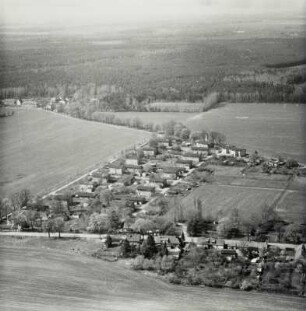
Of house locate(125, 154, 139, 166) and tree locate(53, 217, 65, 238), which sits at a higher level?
house locate(125, 154, 139, 166)

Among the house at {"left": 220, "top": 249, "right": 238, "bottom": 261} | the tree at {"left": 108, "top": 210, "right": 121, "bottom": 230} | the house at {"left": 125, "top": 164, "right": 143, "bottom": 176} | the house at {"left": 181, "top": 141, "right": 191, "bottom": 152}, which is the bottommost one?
the house at {"left": 220, "top": 249, "right": 238, "bottom": 261}

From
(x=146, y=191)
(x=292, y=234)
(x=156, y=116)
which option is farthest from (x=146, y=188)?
(x=292, y=234)

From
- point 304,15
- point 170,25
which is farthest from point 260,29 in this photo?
point 170,25

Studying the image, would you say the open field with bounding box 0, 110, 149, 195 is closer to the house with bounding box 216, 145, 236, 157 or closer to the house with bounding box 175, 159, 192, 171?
the house with bounding box 175, 159, 192, 171

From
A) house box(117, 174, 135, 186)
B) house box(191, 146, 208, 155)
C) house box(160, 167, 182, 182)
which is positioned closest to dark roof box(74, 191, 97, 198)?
house box(117, 174, 135, 186)

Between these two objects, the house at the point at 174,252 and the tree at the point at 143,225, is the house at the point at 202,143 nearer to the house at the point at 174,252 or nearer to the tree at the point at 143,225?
the tree at the point at 143,225

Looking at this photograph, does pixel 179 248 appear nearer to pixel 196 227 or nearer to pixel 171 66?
pixel 196 227

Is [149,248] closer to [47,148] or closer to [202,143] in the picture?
[202,143]
